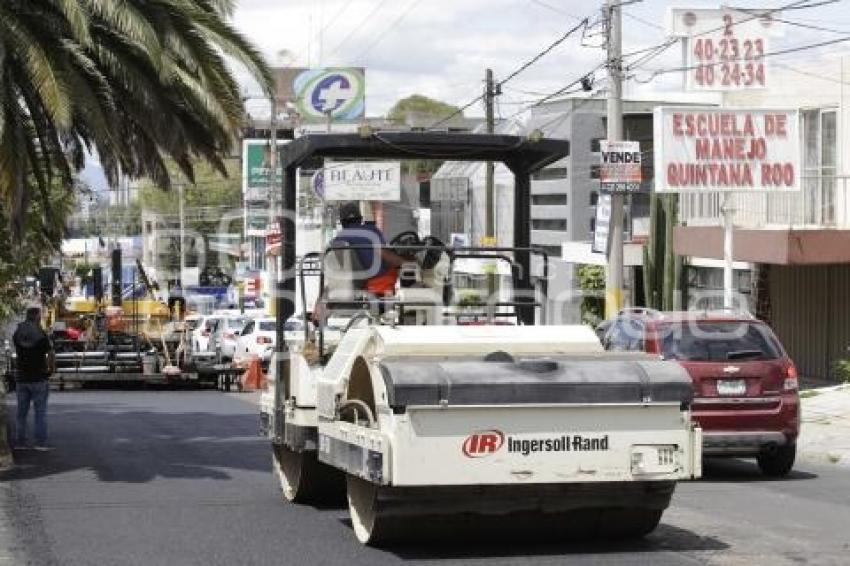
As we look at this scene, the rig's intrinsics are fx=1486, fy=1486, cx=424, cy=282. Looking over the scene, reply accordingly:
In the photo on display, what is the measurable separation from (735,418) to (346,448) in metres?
6.55

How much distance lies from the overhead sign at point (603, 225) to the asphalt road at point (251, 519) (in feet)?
31.8

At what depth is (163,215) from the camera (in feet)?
338

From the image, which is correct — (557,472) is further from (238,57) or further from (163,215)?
(163,215)

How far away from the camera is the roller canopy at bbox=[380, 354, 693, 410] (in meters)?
9.20

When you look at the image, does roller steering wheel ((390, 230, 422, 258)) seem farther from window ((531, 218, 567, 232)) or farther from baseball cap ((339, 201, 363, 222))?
window ((531, 218, 567, 232))

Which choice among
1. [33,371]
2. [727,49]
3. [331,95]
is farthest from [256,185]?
[33,371]

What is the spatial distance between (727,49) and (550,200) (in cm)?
2475

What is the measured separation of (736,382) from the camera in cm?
1546

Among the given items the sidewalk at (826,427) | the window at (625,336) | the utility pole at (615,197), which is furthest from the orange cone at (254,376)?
the window at (625,336)

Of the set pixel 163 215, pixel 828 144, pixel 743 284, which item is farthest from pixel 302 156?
pixel 163 215

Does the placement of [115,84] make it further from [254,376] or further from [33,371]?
[254,376]

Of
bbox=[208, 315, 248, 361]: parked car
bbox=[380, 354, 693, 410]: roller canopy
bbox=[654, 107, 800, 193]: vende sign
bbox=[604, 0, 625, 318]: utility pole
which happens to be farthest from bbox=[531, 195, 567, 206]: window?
bbox=[380, 354, 693, 410]: roller canopy

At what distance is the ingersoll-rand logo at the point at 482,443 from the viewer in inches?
366

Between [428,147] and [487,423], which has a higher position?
[428,147]
